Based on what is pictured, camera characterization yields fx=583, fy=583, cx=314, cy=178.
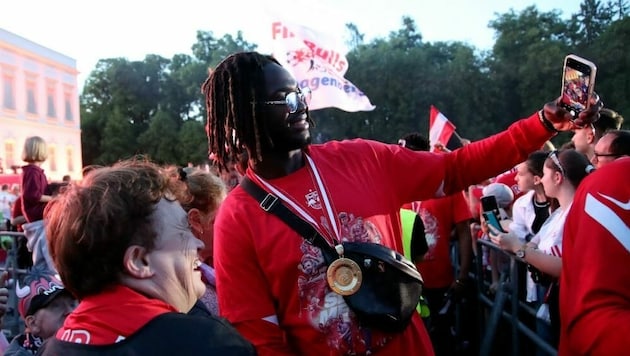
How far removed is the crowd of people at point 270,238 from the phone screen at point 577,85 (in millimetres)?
31

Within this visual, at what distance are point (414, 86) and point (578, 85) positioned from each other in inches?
1567

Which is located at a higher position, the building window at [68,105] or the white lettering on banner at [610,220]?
the building window at [68,105]

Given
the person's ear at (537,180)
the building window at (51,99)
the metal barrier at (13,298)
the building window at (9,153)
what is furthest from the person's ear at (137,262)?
the building window at (51,99)

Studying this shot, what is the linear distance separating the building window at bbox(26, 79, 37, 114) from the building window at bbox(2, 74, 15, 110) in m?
1.36

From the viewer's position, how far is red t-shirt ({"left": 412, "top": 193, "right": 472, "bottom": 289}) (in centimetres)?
446

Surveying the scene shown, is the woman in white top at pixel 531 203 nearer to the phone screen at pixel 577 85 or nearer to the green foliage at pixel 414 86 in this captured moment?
the phone screen at pixel 577 85

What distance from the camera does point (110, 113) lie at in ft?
156

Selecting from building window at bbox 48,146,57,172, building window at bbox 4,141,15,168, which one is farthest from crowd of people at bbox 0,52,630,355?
building window at bbox 48,146,57,172

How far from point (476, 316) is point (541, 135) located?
3678 millimetres

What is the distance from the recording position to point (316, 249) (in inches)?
77.2

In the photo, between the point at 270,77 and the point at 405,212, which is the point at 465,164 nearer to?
the point at 270,77

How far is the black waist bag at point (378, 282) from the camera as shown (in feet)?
6.26

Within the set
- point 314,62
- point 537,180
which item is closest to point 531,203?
point 537,180

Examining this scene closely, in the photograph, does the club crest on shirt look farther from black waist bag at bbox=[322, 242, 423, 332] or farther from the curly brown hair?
the curly brown hair
